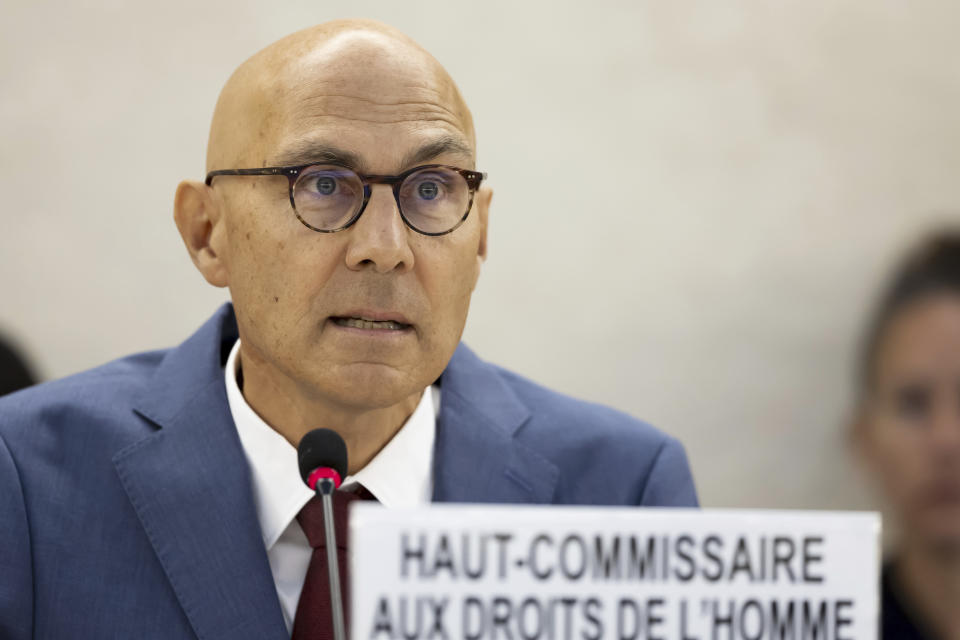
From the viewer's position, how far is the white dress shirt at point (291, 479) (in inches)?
61.5

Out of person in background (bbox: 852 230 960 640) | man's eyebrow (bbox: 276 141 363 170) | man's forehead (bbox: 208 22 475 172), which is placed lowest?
person in background (bbox: 852 230 960 640)

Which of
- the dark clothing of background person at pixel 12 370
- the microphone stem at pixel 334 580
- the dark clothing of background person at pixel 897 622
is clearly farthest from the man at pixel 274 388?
the dark clothing of background person at pixel 897 622

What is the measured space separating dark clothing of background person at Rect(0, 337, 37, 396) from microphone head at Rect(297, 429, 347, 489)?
1734 mm

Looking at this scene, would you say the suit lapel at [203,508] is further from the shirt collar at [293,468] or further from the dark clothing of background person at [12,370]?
the dark clothing of background person at [12,370]

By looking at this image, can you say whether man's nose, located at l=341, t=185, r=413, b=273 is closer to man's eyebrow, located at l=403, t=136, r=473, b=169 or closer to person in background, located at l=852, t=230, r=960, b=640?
man's eyebrow, located at l=403, t=136, r=473, b=169

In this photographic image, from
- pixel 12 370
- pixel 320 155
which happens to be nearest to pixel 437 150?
pixel 320 155

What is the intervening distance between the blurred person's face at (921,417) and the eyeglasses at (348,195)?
5.87 feet

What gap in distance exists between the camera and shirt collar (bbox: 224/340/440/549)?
158 centimetres

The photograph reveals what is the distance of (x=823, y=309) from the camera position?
2.96 metres

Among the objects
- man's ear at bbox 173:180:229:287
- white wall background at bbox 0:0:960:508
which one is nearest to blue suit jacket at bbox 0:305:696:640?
man's ear at bbox 173:180:229:287

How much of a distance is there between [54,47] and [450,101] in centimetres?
151

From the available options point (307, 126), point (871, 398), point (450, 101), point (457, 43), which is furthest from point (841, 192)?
point (307, 126)

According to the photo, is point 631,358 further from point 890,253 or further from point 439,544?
point 439,544

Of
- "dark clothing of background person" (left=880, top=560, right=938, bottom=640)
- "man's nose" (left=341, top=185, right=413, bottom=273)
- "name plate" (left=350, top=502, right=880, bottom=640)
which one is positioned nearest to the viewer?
"name plate" (left=350, top=502, right=880, bottom=640)
